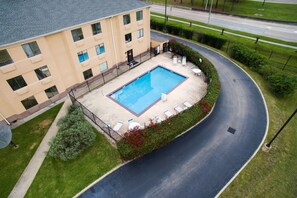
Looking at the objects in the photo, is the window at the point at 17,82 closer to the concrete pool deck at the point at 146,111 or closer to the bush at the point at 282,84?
the concrete pool deck at the point at 146,111

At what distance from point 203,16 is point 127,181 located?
49.1m

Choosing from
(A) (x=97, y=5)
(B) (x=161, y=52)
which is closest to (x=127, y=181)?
(A) (x=97, y=5)

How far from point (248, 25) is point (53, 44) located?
42919 millimetres

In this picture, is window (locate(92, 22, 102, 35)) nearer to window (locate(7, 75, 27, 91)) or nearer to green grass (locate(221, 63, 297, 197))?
window (locate(7, 75, 27, 91))

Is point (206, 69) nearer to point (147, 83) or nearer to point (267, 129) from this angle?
point (147, 83)

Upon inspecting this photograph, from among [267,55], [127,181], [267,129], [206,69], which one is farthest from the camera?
[267,55]

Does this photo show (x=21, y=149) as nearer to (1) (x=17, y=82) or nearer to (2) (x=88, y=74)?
(1) (x=17, y=82)

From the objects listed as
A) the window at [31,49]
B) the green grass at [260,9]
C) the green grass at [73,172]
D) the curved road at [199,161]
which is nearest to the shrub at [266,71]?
the curved road at [199,161]

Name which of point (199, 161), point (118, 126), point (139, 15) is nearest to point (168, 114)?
point (118, 126)

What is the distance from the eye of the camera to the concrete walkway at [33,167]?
544 inches

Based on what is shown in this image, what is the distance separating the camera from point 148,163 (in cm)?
1534

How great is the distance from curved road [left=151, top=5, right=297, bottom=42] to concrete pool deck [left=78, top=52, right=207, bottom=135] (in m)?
21.8

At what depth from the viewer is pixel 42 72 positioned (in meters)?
19.6

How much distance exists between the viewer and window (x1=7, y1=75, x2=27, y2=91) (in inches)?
691
